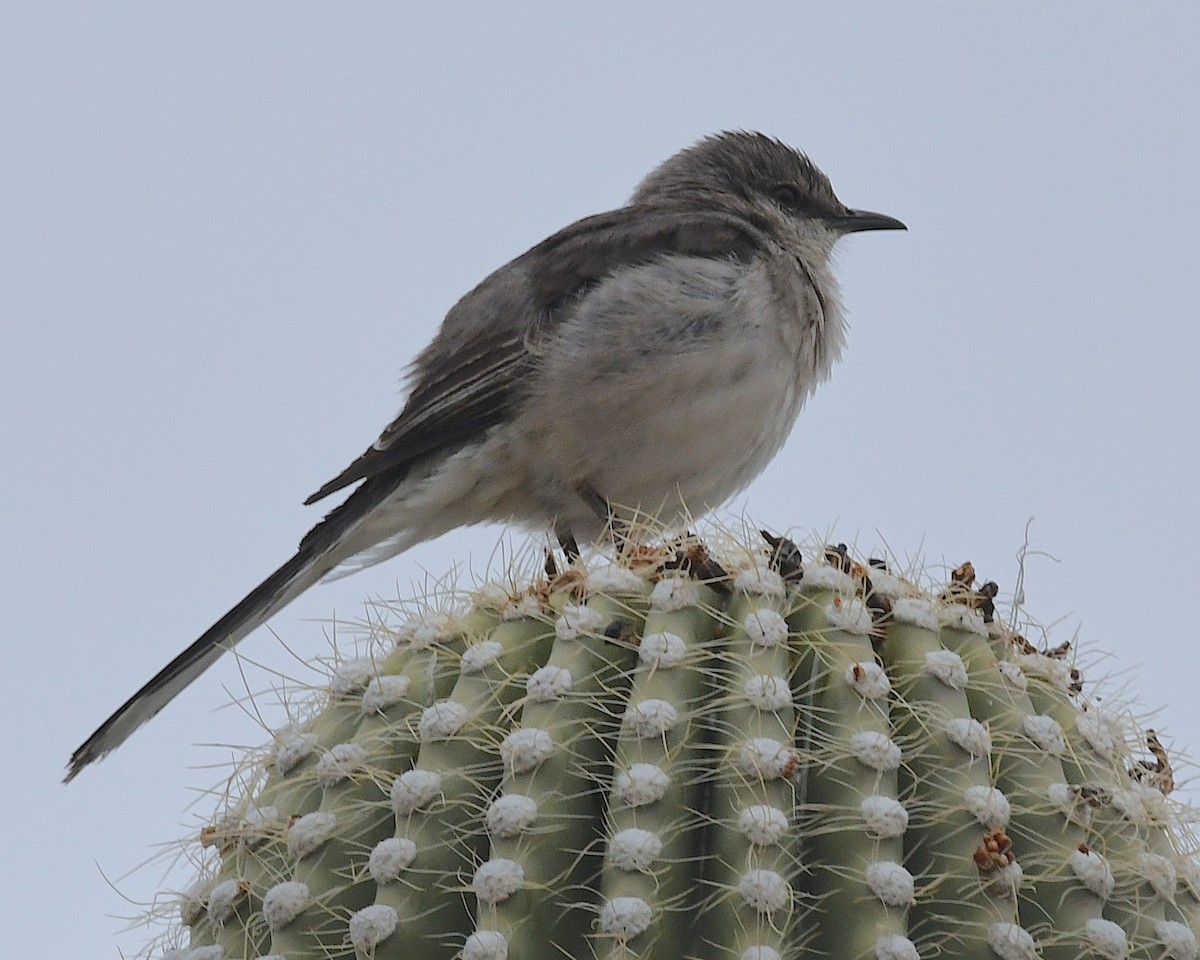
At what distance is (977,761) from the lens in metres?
2.07

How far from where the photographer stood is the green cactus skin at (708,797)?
6.31 ft

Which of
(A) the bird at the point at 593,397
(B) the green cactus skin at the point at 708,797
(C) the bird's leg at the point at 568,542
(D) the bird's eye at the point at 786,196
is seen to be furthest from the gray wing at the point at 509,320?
(B) the green cactus skin at the point at 708,797

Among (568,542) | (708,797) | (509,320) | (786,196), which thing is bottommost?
(708,797)

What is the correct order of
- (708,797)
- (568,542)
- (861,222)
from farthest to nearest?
(861,222) < (568,542) < (708,797)

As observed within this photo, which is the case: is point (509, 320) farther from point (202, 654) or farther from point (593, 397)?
point (202, 654)

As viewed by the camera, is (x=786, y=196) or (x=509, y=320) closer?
(x=509, y=320)

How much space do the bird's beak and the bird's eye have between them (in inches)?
5.9

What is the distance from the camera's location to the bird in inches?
178

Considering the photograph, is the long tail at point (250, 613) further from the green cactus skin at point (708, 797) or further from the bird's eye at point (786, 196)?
the bird's eye at point (786, 196)

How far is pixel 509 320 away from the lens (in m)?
4.85

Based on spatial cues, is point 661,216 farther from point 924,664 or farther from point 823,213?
point 924,664

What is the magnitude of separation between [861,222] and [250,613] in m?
2.82

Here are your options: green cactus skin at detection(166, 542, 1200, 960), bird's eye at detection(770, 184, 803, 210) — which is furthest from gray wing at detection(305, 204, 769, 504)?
green cactus skin at detection(166, 542, 1200, 960)

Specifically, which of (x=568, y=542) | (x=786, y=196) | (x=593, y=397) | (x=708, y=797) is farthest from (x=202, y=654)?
(x=786, y=196)
